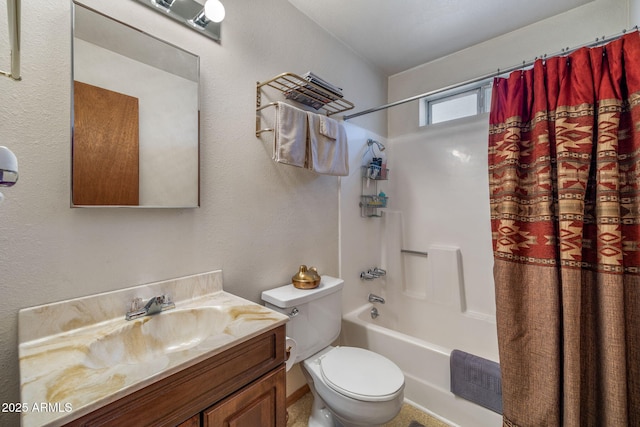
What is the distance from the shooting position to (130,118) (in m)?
1.03

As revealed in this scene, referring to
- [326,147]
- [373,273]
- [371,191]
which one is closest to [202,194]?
[326,147]

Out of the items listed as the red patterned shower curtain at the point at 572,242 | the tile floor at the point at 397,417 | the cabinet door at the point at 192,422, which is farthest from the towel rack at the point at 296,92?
the tile floor at the point at 397,417

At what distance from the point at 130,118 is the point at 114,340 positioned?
2.67ft

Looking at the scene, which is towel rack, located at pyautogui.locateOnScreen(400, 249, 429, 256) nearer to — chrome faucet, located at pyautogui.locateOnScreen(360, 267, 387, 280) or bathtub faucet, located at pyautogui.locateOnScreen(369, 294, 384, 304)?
chrome faucet, located at pyautogui.locateOnScreen(360, 267, 387, 280)

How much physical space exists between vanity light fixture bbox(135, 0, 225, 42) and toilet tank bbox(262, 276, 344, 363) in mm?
1321

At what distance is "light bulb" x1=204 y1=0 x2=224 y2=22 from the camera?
1123 millimetres

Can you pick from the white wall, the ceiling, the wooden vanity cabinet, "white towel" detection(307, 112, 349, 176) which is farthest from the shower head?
the wooden vanity cabinet

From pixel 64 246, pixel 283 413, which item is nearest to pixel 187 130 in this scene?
pixel 64 246

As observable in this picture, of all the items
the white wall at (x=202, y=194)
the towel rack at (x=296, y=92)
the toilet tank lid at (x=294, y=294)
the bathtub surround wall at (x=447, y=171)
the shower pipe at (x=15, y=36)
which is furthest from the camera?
the bathtub surround wall at (x=447, y=171)

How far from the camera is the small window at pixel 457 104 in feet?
6.75

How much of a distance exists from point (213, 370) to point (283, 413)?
1.25 ft

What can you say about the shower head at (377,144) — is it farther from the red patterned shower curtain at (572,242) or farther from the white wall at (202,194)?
the red patterned shower curtain at (572,242)

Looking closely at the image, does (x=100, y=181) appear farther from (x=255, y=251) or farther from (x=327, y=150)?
(x=327, y=150)

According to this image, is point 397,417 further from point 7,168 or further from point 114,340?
point 7,168
